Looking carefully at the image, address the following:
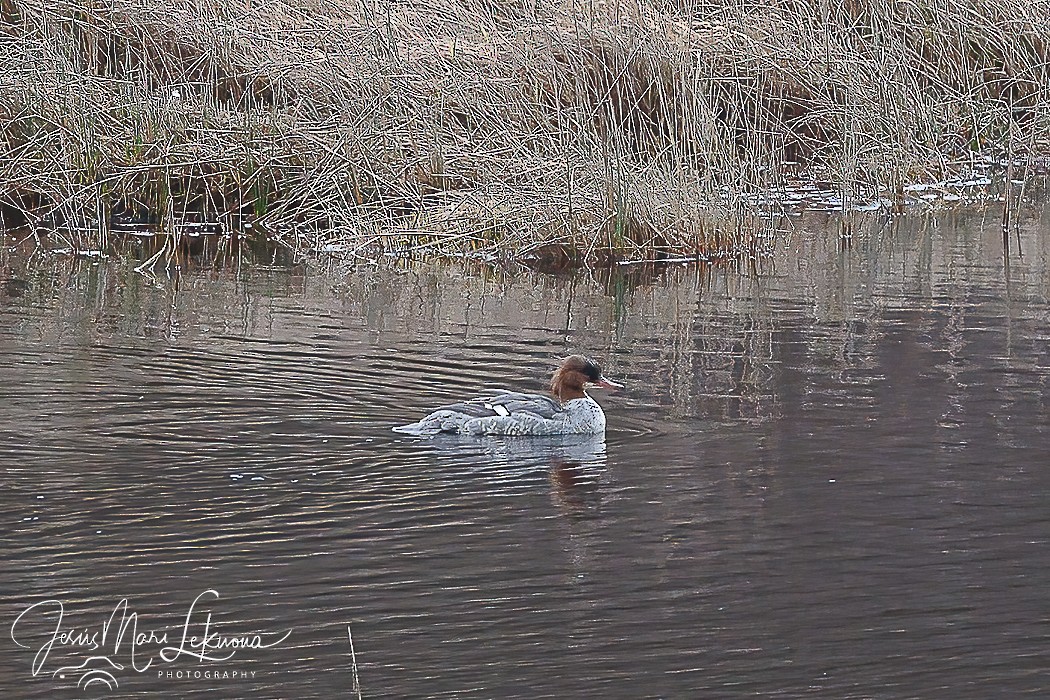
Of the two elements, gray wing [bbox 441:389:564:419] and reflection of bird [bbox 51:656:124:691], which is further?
gray wing [bbox 441:389:564:419]

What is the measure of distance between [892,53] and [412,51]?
15.6 ft

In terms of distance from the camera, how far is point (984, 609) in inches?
236

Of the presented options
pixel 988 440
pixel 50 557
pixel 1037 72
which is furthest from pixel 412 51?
pixel 50 557

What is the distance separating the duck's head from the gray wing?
165mm

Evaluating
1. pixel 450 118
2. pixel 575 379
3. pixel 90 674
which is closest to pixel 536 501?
pixel 575 379

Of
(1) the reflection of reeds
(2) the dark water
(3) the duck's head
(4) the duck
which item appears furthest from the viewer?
(1) the reflection of reeds

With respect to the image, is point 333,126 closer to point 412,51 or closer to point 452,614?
point 412,51

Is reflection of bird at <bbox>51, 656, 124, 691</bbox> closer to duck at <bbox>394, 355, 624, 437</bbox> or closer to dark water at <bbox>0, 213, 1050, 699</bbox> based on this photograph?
dark water at <bbox>0, 213, 1050, 699</bbox>

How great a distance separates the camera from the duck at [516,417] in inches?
324

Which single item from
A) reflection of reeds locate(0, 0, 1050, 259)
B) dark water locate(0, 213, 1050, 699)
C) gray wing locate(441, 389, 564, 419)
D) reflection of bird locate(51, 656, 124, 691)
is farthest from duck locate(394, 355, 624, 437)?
reflection of reeds locate(0, 0, 1050, 259)

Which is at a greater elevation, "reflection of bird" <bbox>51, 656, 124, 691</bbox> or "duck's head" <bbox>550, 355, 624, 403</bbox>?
"duck's head" <bbox>550, 355, 624, 403</bbox>

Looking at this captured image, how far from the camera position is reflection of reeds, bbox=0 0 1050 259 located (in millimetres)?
13891

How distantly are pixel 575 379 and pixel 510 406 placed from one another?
1.49 ft

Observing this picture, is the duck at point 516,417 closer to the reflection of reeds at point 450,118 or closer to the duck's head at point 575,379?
the duck's head at point 575,379
